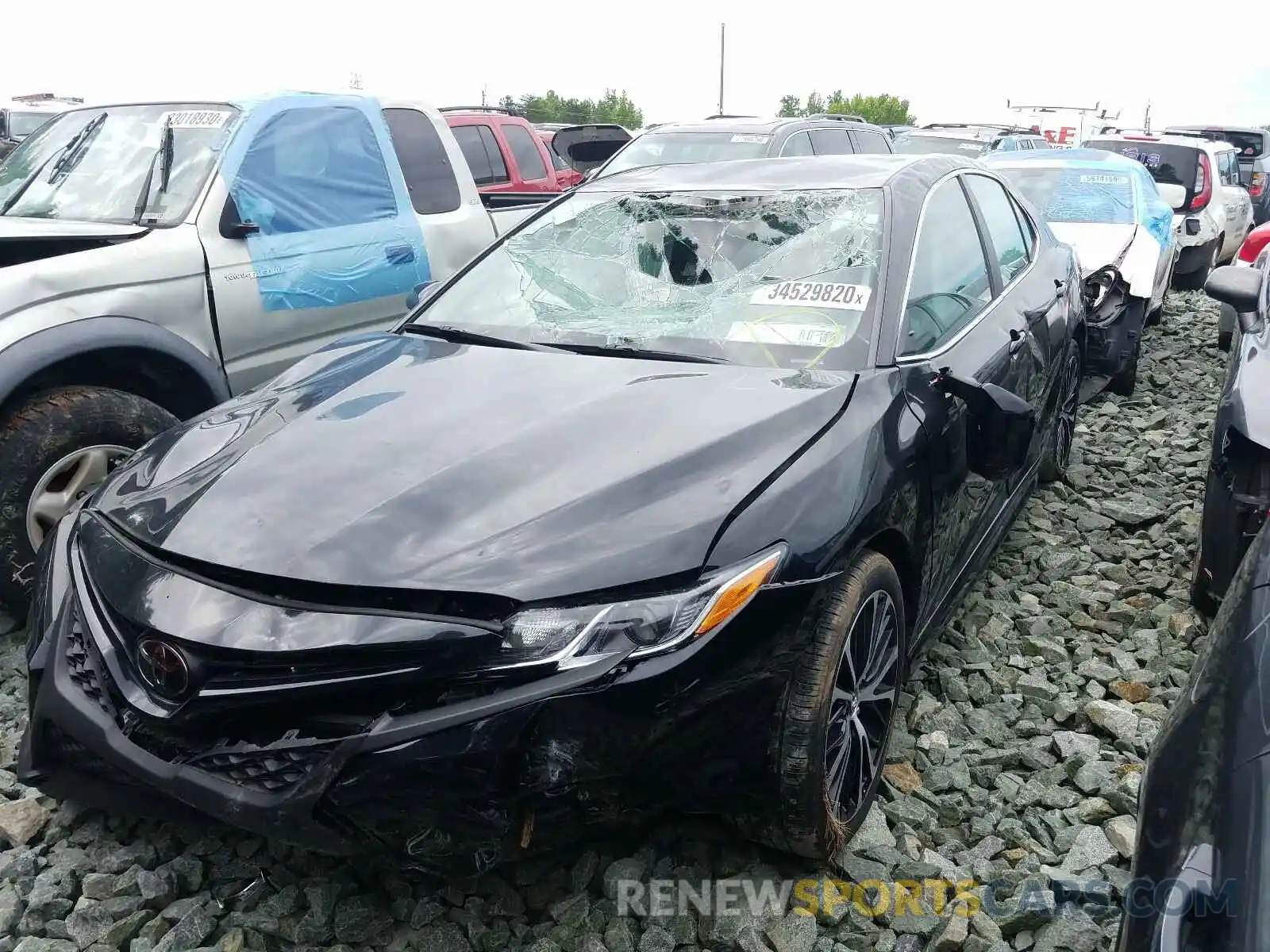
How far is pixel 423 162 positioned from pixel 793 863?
4043 mm

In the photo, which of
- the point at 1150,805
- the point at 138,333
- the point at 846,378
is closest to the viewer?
the point at 1150,805

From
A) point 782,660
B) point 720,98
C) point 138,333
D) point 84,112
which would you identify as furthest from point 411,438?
point 720,98

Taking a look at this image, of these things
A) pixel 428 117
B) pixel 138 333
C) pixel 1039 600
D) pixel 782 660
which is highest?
pixel 428 117

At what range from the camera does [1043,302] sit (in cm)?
398

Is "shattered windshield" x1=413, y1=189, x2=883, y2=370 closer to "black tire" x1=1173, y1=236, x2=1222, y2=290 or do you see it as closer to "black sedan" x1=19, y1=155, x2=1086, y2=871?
"black sedan" x1=19, y1=155, x2=1086, y2=871

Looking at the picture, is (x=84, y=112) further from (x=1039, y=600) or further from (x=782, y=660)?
(x=1039, y=600)

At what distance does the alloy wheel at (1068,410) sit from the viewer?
15.1ft

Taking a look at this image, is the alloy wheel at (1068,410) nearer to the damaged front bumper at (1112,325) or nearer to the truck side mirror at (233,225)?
the damaged front bumper at (1112,325)

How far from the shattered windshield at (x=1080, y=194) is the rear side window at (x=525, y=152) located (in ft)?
13.6

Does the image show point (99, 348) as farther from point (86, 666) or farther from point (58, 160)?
point (86, 666)

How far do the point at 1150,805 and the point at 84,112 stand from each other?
5162 millimetres

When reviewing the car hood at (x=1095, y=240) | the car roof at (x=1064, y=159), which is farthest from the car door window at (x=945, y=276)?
the car roof at (x=1064, y=159)

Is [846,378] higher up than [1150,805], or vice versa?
[846,378]

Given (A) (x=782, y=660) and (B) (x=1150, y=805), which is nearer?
(B) (x=1150, y=805)
